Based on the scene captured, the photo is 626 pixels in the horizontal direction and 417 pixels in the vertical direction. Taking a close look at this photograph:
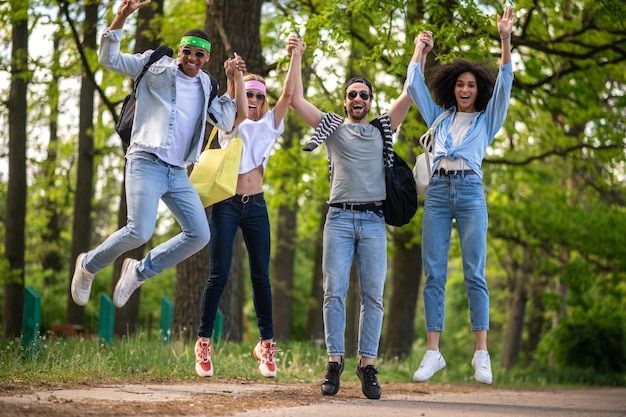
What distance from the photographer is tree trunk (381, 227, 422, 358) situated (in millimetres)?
17922

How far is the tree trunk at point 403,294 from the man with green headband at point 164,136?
11016 millimetres

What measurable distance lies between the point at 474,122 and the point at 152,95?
102 inches

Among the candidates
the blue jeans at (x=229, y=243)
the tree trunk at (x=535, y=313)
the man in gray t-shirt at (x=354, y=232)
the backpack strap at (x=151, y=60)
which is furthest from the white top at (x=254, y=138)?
the tree trunk at (x=535, y=313)

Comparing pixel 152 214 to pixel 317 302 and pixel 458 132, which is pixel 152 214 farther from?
pixel 317 302

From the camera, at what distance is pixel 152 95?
689cm

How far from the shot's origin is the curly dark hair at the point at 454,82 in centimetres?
766

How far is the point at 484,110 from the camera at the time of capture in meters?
7.68

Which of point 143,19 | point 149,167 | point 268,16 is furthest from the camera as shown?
point 268,16

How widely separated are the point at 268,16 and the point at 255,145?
12526 millimetres

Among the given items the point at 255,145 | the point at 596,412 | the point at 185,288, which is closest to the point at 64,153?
the point at 185,288

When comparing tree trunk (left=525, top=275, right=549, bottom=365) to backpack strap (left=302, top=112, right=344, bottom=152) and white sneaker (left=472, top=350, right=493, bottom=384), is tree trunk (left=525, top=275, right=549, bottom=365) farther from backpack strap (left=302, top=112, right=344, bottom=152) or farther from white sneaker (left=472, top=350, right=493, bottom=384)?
backpack strap (left=302, top=112, right=344, bottom=152)

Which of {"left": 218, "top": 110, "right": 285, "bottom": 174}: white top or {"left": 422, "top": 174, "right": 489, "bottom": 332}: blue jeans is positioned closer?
{"left": 422, "top": 174, "right": 489, "bottom": 332}: blue jeans

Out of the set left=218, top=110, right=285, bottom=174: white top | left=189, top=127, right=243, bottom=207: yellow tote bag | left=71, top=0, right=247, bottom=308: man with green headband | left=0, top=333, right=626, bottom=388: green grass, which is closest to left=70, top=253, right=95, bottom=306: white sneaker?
left=71, top=0, right=247, bottom=308: man with green headband

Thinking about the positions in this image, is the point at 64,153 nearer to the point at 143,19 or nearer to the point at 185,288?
the point at 143,19
